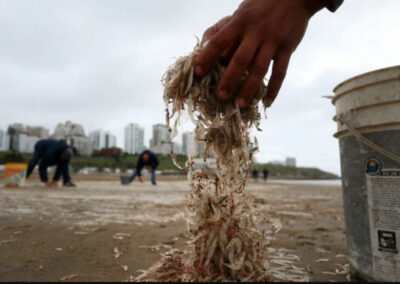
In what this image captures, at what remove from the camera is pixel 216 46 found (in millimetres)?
1661

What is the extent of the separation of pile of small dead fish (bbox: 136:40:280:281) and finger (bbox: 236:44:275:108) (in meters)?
0.14

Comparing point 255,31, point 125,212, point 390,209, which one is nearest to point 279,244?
point 390,209

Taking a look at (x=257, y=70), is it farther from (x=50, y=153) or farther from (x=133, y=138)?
(x=133, y=138)

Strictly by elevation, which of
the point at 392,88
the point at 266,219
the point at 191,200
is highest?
the point at 392,88

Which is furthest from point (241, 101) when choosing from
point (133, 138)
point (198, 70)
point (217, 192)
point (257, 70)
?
point (133, 138)

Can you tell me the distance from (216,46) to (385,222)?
181 centimetres

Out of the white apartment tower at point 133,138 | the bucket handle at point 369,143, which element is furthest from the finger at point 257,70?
the white apartment tower at point 133,138

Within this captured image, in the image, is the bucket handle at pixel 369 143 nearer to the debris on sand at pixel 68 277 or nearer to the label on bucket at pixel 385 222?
the label on bucket at pixel 385 222

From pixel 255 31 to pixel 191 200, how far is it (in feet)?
4.21

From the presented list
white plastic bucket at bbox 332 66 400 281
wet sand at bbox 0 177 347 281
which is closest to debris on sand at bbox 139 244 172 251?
wet sand at bbox 0 177 347 281

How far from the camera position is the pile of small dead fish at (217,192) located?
186cm

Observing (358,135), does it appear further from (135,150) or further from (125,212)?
(135,150)

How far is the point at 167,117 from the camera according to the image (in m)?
2.20

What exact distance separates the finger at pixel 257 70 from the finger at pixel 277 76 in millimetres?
175
